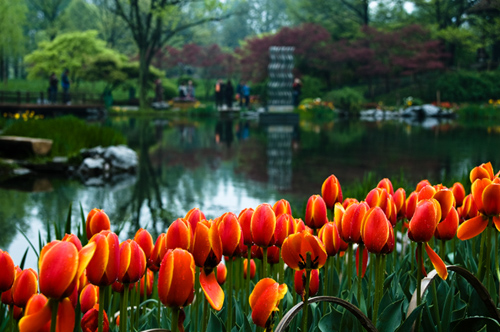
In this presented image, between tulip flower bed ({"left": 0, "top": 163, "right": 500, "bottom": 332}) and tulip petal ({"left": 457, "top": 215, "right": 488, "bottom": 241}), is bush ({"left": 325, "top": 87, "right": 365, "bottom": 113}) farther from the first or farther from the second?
tulip petal ({"left": 457, "top": 215, "right": 488, "bottom": 241})

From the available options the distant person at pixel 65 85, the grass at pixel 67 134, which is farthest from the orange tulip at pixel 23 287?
the distant person at pixel 65 85

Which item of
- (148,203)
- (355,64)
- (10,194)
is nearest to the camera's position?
(148,203)

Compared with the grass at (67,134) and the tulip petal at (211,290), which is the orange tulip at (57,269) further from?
the grass at (67,134)

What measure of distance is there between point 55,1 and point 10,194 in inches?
2217

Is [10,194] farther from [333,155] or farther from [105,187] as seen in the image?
[333,155]

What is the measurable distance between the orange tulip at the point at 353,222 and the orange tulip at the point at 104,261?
23.3 inches

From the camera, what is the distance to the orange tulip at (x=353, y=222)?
1.38 meters

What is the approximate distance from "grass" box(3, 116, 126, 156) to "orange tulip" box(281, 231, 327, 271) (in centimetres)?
876

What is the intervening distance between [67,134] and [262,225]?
931 cm

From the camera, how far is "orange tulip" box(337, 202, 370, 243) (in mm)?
1377

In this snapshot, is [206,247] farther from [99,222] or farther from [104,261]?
[99,222]

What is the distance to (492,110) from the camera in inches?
1139

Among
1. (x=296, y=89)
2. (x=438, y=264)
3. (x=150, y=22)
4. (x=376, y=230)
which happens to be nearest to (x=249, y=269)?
(x=376, y=230)

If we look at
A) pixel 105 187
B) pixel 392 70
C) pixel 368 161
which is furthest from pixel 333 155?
pixel 392 70
